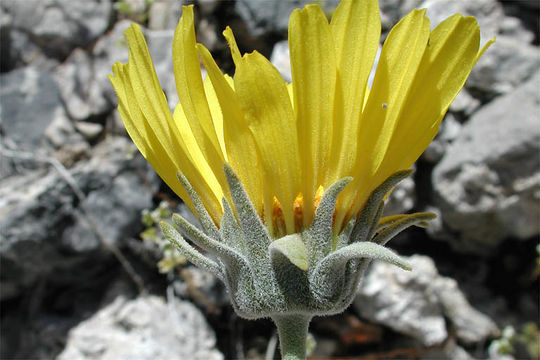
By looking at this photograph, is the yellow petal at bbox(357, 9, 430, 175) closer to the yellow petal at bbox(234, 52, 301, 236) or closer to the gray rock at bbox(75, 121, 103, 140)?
the yellow petal at bbox(234, 52, 301, 236)

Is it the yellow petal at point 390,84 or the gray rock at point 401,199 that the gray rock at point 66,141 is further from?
the yellow petal at point 390,84

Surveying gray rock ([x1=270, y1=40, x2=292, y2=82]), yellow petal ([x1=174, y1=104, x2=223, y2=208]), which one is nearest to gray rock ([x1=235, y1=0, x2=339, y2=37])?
gray rock ([x1=270, y1=40, x2=292, y2=82])

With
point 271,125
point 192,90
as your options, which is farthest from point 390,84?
point 192,90

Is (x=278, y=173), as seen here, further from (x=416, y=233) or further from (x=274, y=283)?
(x=416, y=233)

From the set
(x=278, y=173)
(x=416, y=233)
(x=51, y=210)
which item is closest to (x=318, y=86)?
(x=278, y=173)

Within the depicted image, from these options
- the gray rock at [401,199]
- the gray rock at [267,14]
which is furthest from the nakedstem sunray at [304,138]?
the gray rock at [267,14]

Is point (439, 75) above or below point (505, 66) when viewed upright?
above

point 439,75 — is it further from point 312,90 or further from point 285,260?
point 285,260
